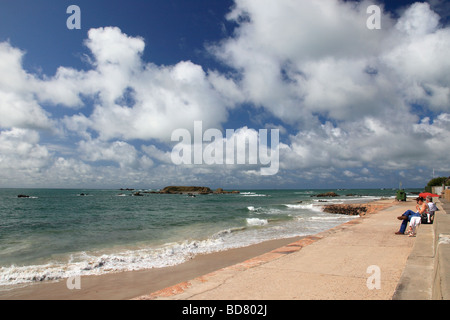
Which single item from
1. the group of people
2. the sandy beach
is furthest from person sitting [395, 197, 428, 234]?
the sandy beach

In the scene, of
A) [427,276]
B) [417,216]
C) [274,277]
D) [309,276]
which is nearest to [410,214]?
[417,216]

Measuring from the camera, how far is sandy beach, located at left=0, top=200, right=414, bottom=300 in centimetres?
434

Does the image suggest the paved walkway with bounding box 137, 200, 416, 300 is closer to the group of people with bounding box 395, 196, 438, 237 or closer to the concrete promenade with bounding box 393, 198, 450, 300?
the concrete promenade with bounding box 393, 198, 450, 300

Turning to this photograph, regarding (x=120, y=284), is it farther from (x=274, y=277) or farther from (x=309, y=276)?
(x=309, y=276)

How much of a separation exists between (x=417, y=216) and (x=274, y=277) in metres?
6.80

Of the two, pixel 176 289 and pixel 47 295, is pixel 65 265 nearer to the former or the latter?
pixel 47 295

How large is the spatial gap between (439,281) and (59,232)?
18.6 metres

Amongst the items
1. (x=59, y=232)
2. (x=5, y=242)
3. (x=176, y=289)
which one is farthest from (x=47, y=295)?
(x=59, y=232)

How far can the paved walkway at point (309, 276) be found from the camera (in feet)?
13.9

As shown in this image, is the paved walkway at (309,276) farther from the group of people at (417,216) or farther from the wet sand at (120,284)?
the wet sand at (120,284)

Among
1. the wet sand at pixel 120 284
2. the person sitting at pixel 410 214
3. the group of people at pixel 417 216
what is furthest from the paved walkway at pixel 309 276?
the wet sand at pixel 120 284

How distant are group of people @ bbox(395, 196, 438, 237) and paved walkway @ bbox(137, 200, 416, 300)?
5.17ft

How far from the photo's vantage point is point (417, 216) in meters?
9.08
